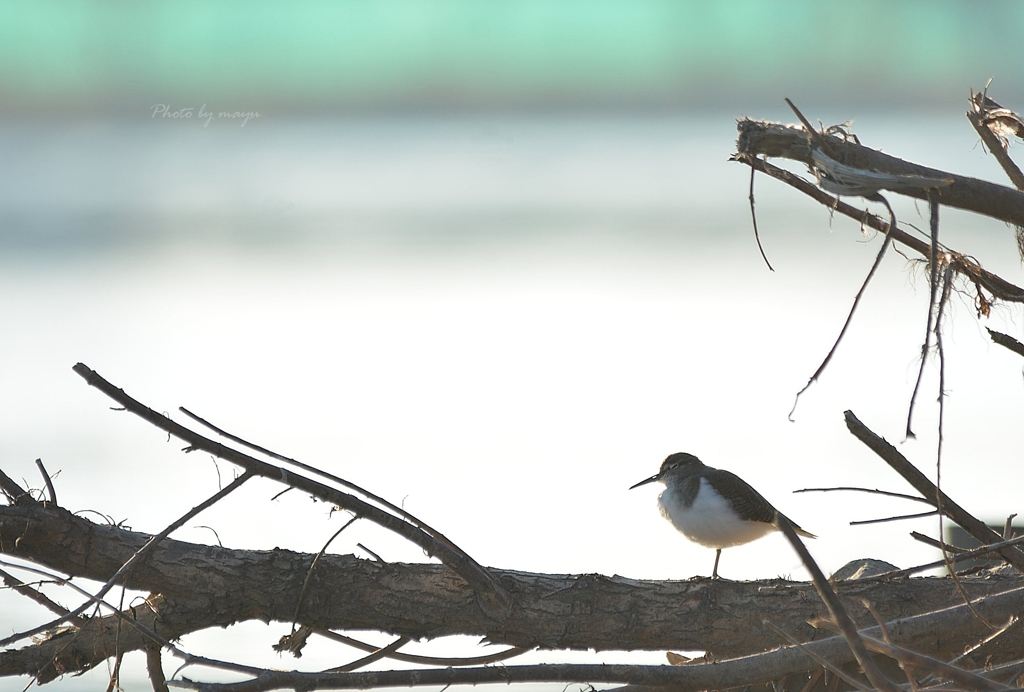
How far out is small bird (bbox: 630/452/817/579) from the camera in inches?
69.4

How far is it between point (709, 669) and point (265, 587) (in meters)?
0.63

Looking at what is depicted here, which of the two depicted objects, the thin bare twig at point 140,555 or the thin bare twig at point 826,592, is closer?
the thin bare twig at point 826,592

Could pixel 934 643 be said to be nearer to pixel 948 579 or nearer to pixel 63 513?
pixel 948 579

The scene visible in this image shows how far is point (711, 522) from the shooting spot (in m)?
1.77

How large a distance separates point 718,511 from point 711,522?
26 millimetres

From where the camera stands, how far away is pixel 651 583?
4.59 feet

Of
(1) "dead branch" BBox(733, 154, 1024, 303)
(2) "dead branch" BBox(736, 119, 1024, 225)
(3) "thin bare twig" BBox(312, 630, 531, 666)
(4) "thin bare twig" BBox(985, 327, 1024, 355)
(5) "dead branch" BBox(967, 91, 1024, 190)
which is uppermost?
(5) "dead branch" BBox(967, 91, 1024, 190)

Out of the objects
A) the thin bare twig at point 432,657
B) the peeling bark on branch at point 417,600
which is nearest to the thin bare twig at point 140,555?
the peeling bark on branch at point 417,600

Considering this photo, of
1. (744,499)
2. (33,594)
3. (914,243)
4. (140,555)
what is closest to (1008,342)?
(914,243)

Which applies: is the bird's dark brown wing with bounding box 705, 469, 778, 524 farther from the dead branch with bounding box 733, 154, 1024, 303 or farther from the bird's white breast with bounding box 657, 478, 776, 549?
the dead branch with bounding box 733, 154, 1024, 303

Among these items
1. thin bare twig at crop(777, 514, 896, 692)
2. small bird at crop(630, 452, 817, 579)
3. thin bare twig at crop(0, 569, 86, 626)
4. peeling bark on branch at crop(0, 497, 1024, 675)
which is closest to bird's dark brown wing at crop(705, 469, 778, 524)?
small bird at crop(630, 452, 817, 579)

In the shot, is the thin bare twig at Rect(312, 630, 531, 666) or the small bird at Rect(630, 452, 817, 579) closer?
the thin bare twig at Rect(312, 630, 531, 666)

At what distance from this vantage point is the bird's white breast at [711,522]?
1761 millimetres

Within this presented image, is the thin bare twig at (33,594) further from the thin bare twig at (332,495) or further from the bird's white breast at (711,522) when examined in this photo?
the bird's white breast at (711,522)
